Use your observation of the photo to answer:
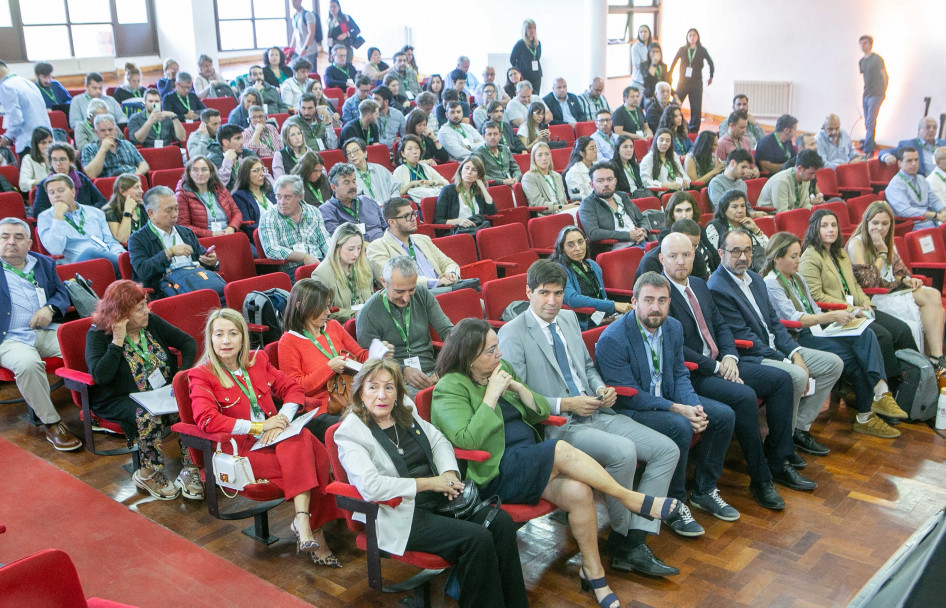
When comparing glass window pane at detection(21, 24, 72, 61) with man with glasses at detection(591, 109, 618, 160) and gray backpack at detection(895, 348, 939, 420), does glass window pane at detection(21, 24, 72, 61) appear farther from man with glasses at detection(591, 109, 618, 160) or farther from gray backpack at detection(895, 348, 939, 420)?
gray backpack at detection(895, 348, 939, 420)

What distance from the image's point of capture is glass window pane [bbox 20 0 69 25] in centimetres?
1074

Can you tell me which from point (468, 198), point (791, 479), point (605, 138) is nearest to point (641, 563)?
point (791, 479)

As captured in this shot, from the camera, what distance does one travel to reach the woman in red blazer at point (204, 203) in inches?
200

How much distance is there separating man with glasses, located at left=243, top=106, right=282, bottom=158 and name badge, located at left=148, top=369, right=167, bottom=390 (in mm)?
3635

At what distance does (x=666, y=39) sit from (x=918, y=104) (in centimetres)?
388

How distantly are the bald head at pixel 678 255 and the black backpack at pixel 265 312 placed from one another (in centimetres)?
181

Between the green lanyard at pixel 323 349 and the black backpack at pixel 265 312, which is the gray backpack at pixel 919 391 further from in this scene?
the black backpack at pixel 265 312

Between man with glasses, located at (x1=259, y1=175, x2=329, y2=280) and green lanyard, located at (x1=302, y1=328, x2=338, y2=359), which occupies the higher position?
man with glasses, located at (x1=259, y1=175, x2=329, y2=280)

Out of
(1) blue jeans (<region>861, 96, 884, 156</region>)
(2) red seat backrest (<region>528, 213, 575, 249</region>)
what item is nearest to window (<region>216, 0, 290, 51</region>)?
(1) blue jeans (<region>861, 96, 884, 156</region>)

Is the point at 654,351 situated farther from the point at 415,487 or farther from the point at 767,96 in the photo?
the point at 767,96

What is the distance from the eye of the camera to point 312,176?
560 centimetres

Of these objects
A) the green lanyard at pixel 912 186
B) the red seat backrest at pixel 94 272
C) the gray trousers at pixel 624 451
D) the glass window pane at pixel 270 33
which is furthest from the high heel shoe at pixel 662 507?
the glass window pane at pixel 270 33

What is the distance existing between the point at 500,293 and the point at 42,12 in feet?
31.2

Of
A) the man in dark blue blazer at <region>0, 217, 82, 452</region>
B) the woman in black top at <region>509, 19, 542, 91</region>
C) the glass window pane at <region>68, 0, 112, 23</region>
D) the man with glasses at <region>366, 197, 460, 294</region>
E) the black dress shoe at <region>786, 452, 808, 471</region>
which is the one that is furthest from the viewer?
the glass window pane at <region>68, 0, 112, 23</region>
